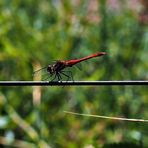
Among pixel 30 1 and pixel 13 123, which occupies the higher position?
pixel 30 1

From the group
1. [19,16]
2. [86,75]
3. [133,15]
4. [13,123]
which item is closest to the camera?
[13,123]

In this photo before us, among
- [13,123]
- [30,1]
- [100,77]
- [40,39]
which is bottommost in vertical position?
[13,123]

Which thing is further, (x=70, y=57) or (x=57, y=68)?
(x=70, y=57)

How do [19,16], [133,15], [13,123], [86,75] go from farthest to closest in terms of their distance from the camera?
[133,15] → [19,16] → [86,75] → [13,123]

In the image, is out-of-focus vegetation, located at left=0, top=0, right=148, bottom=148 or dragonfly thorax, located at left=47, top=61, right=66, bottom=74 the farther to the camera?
out-of-focus vegetation, located at left=0, top=0, right=148, bottom=148

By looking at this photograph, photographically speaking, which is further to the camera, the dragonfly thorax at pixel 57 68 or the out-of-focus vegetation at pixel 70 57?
the out-of-focus vegetation at pixel 70 57

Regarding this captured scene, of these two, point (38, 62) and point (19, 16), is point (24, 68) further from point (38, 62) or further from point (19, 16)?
point (19, 16)

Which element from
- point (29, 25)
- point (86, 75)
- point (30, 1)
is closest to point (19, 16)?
point (29, 25)

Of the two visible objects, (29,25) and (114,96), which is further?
(29,25)
